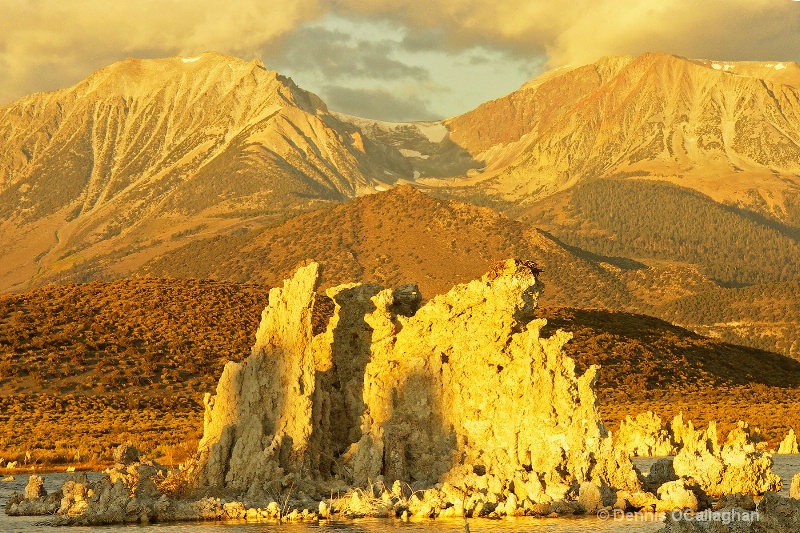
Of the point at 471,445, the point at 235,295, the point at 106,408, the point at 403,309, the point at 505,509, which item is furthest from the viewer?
the point at 235,295

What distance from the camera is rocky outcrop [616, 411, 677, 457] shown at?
50.0 meters

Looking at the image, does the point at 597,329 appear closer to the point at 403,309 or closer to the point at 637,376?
the point at 637,376

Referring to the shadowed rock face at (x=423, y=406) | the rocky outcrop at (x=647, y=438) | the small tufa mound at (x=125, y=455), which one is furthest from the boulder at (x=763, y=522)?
the rocky outcrop at (x=647, y=438)

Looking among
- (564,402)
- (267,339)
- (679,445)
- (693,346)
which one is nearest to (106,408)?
(679,445)

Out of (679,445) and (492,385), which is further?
(679,445)

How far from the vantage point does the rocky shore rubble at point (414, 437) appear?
103 feet

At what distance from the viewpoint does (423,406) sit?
33781 millimetres

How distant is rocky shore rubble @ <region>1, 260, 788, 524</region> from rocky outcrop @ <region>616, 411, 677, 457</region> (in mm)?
15025

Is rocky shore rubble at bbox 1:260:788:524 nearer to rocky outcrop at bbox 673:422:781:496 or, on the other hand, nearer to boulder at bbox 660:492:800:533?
rocky outcrop at bbox 673:422:781:496

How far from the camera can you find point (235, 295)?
106m

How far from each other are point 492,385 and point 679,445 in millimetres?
19132

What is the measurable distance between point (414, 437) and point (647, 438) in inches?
783

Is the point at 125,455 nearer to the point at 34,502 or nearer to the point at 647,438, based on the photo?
the point at 34,502

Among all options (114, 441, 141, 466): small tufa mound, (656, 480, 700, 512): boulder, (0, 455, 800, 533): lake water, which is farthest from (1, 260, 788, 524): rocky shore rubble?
(114, 441, 141, 466): small tufa mound
